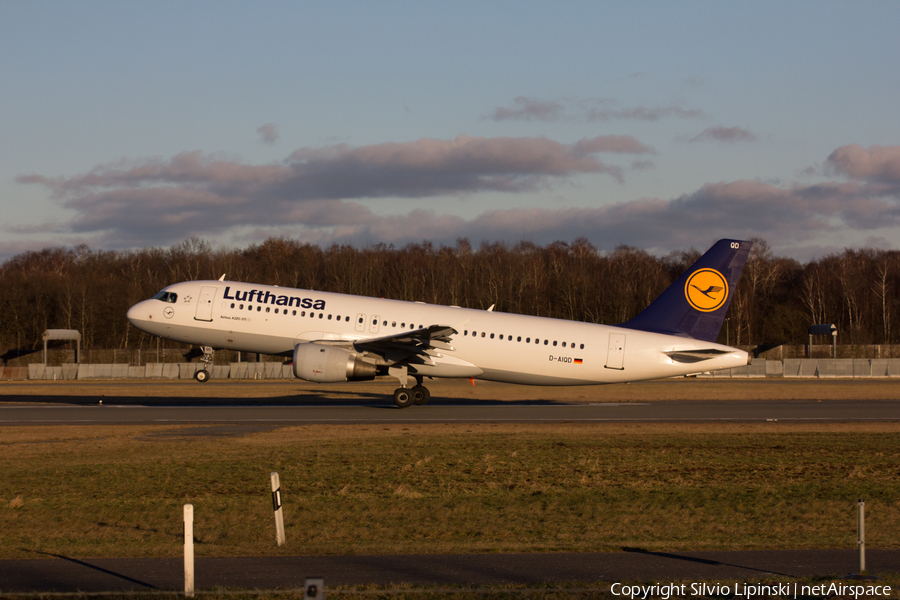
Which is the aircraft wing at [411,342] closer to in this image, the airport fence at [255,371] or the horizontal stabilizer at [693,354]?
the horizontal stabilizer at [693,354]

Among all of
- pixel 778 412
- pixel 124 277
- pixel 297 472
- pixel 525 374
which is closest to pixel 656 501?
pixel 297 472

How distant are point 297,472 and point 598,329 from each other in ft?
60.4

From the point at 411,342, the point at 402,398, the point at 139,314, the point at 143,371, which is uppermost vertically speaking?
the point at 139,314

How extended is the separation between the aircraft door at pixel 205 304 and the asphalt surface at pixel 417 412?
380cm

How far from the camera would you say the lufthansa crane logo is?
3256 cm

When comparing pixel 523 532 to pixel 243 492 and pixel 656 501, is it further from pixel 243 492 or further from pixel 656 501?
pixel 243 492

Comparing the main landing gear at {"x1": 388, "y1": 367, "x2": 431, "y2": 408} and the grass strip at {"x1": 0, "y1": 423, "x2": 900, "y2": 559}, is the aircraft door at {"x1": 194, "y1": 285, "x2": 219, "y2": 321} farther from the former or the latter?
the grass strip at {"x1": 0, "y1": 423, "x2": 900, "y2": 559}

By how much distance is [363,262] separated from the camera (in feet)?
335

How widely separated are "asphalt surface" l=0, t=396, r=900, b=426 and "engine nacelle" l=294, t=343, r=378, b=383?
1.47 meters

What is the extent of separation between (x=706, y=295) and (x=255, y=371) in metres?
35.3

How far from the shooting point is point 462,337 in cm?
3216

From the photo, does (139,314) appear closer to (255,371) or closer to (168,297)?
(168,297)

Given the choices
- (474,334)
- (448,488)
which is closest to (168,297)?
(474,334)

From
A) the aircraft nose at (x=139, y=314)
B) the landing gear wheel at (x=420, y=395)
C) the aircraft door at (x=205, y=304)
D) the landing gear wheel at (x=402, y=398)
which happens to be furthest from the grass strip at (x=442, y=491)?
the aircraft nose at (x=139, y=314)
